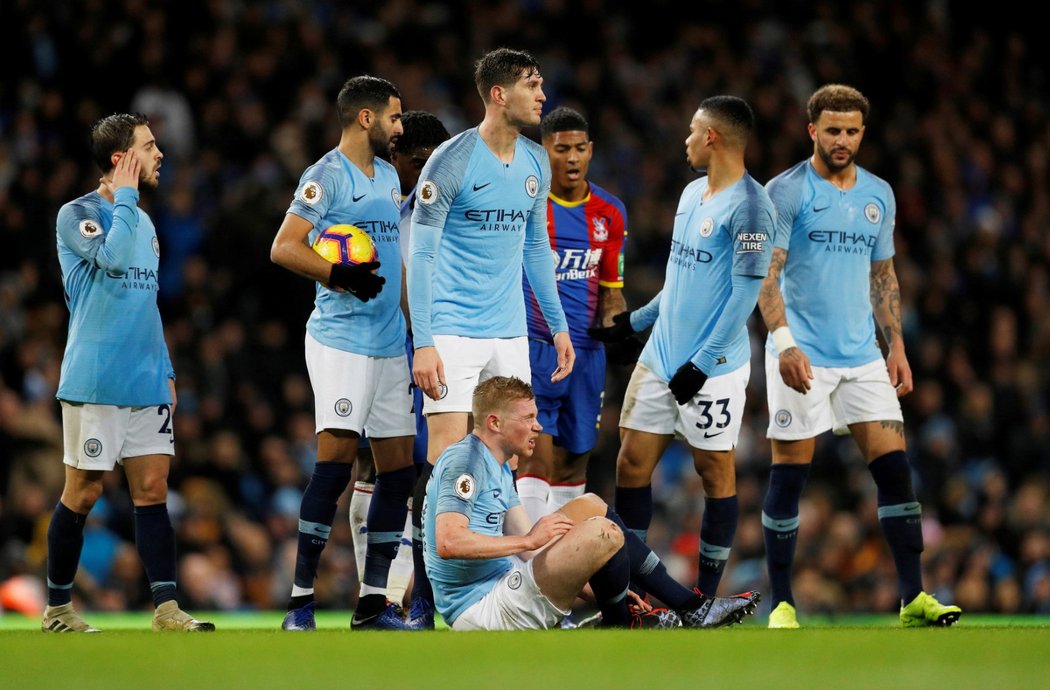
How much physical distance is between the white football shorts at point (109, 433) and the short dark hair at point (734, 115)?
296 centimetres

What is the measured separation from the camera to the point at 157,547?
22.5 ft

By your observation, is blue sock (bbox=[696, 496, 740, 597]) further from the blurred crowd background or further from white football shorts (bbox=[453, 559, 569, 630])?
the blurred crowd background

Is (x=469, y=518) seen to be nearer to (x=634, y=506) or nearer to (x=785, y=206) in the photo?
(x=634, y=506)

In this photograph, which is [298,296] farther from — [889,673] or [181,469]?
[889,673]

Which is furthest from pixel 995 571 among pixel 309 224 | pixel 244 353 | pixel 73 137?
pixel 73 137

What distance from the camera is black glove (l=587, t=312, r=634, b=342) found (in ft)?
26.0

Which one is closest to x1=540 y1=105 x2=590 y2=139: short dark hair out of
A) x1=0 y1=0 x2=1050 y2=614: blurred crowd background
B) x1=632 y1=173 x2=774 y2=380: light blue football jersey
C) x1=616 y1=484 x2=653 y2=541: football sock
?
x1=632 y1=173 x2=774 y2=380: light blue football jersey

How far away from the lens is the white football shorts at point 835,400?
7.43 metres

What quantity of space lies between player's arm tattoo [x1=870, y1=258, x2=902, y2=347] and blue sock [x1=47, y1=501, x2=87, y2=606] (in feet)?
13.2

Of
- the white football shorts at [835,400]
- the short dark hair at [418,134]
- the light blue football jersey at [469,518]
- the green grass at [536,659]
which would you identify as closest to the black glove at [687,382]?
the white football shorts at [835,400]

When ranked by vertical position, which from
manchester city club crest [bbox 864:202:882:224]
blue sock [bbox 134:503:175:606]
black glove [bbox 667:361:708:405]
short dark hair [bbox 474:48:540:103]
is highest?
short dark hair [bbox 474:48:540:103]

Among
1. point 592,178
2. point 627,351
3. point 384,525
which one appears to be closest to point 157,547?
point 384,525

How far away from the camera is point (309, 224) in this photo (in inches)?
270

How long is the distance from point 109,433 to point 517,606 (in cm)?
203
